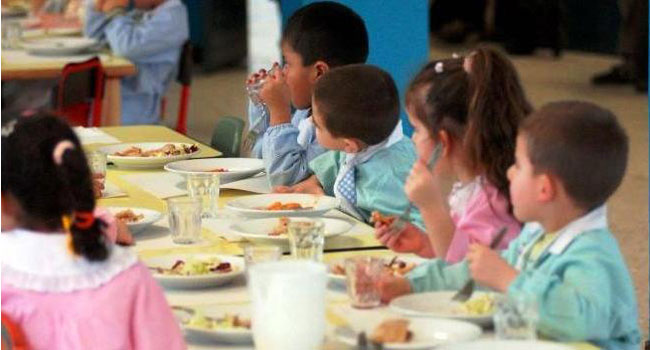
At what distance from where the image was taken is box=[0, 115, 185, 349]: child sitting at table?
7.29ft

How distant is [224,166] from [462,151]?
1.19m

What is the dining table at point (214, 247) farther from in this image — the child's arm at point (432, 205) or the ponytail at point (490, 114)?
the ponytail at point (490, 114)

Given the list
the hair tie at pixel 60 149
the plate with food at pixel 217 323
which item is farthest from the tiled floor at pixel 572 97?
the hair tie at pixel 60 149

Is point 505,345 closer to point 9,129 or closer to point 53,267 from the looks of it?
point 53,267

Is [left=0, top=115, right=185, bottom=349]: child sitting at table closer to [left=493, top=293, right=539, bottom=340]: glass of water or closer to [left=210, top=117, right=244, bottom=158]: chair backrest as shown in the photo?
[left=493, top=293, right=539, bottom=340]: glass of water

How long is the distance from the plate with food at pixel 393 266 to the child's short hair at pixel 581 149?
14.9 inches

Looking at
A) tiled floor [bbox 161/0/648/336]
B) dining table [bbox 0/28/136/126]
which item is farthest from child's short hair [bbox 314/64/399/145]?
dining table [bbox 0/28/136/126]

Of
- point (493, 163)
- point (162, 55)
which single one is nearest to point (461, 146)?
point (493, 163)

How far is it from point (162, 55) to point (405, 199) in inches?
142

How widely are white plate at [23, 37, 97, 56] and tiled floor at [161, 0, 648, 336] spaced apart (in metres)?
2.10

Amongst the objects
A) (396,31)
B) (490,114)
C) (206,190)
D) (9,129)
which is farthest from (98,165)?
(396,31)

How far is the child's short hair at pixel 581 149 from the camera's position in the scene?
243 centimetres

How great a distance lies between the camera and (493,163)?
2959 millimetres

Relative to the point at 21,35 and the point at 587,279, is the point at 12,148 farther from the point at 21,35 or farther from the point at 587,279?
A: the point at 21,35
